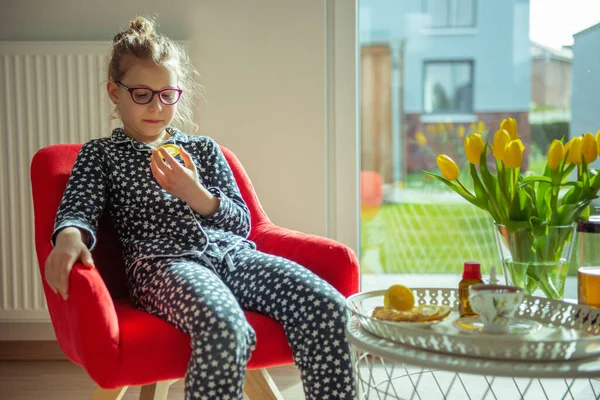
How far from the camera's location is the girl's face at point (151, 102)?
1.79 metres

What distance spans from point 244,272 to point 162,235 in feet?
0.71

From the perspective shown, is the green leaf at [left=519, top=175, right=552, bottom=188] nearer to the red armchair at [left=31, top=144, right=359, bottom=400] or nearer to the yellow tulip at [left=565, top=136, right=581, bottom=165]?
the yellow tulip at [left=565, top=136, right=581, bottom=165]

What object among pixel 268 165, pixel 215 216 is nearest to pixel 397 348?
pixel 215 216

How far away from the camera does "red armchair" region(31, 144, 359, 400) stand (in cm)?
144

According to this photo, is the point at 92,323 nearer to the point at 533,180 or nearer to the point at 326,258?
the point at 326,258

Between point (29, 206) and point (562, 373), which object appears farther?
point (29, 206)

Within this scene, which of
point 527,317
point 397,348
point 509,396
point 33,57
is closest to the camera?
point 397,348

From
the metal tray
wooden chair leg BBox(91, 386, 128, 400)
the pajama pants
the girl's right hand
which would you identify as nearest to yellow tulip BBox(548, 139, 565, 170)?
the metal tray

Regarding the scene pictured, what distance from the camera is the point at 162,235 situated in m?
1.76

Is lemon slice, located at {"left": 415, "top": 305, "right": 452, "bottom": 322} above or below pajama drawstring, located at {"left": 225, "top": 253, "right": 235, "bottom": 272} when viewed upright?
below

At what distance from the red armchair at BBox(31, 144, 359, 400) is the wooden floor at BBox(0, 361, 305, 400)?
0.54 m

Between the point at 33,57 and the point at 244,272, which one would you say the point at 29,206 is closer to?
the point at 33,57

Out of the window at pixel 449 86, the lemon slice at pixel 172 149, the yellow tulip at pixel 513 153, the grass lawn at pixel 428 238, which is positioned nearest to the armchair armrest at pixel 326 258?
the lemon slice at pixel 172 149

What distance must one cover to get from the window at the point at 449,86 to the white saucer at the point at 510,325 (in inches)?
55.3
